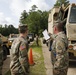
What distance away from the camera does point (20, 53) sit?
4.37 meters

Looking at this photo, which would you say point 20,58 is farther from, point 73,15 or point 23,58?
point 73,15

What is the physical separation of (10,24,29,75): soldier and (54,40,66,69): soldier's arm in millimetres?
636

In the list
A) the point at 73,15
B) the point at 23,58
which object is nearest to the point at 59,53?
the point at 23,58

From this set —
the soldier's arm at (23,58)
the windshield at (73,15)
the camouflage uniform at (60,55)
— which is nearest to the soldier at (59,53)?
the camouflage uniform at (60,55)

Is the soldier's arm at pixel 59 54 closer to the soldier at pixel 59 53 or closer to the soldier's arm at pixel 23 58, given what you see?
the soldier at pixel 59 53

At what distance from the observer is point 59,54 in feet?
15.4

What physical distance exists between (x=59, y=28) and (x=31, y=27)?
72117 mm

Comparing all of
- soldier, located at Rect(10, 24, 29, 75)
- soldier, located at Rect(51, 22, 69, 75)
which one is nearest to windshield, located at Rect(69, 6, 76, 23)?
soldier, located at Rect(51, 22, 69, 75)

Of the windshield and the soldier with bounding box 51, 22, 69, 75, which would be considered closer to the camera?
the soldier with bounding box 51, 22, 69, 75

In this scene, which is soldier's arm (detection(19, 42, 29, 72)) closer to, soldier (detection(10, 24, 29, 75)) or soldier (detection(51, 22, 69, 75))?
soldier (detection(10, 24, 29, 75))

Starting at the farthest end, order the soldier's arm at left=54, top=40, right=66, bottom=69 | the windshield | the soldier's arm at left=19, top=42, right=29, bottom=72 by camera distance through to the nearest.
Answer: the windshield < the soldier's arm at left=54, top=40, right=66, bottom=69 < the soldier's arm at left=19, top=42, right=29, bottom=72

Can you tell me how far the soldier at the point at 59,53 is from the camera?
4.67 m

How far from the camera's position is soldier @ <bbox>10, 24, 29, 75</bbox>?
14.2 ft

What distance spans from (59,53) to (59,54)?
19 millimetres
